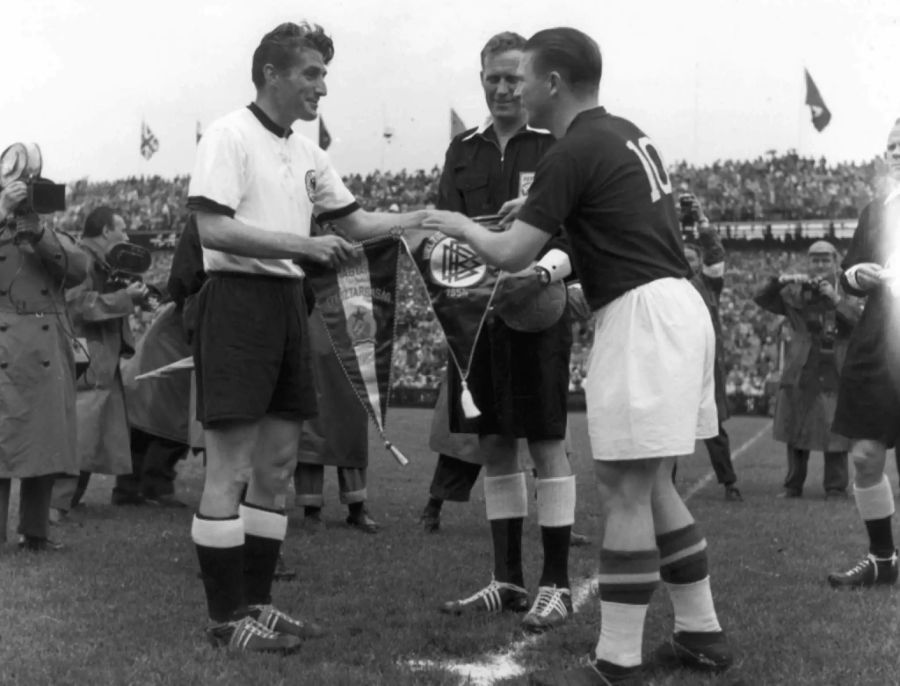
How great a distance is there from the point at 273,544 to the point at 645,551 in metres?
1.55

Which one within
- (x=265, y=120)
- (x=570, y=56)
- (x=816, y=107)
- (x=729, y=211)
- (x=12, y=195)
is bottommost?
(x=729, y=211)

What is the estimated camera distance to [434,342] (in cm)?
3419

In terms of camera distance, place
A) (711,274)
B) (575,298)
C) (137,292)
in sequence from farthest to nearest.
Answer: (711,274) → (137,292) → (575,298)

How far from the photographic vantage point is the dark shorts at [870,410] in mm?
5609

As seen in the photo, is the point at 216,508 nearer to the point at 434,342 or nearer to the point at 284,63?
the point at 284,63

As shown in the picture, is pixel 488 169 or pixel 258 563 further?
pixel 488 169

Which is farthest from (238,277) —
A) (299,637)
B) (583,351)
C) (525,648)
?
(583,351)

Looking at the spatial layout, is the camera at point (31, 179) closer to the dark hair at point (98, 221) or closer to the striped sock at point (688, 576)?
the dark hair at point (98, 221)

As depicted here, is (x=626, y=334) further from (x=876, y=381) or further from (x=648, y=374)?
(x=876, y=381)

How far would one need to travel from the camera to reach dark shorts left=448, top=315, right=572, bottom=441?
197 inches

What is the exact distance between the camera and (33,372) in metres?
6.62

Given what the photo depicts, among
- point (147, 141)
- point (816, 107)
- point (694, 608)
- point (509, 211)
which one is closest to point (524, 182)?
point (509, 211)

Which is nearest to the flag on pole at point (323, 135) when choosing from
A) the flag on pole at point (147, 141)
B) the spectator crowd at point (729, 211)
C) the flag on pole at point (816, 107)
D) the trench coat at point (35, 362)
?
the spectator crowd at point (729, 211)

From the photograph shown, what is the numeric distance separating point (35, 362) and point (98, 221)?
2057 millimetres
